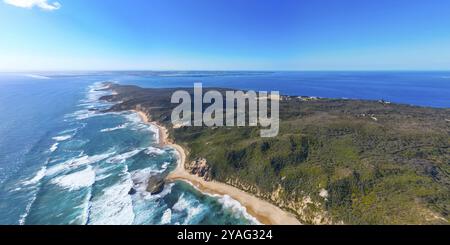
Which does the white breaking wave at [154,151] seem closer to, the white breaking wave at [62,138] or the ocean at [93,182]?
the ocean at [93,182]

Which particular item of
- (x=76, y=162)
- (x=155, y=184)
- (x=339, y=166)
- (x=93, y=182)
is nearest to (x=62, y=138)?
(x=76, y=162)

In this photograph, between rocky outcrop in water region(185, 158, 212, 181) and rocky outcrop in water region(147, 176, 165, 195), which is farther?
rocky outcrop in water region(185, 158, 212, 181)

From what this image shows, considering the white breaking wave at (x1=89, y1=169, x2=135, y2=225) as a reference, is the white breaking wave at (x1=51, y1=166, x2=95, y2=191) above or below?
above

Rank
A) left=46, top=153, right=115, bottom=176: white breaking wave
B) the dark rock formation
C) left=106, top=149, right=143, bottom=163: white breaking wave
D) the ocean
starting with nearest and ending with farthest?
the ocean < the dark rock formation < left=46, top=153, right=115, bottom=176: white breaking wave < left=106, top=149, right=143, bottom=163: white breaking wave

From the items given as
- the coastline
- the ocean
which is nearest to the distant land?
the coastline

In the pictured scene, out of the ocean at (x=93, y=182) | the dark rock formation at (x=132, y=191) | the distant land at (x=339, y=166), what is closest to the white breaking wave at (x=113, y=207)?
the ocean at (x=93, y=182)

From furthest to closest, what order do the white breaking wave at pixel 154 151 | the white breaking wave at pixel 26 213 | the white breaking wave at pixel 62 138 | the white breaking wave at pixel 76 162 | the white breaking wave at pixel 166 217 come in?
1. the white breaking wave at pixel 62 138
2. the white breaking wave at pixel 154 151
3. the white breaking wave at pixel 76 162
4. the white breaking wave at pixel 166 217
5. the white breaking wave at pixel 26 213

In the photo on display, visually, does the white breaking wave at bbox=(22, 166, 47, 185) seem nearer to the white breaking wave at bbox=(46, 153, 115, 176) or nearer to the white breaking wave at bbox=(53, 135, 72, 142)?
the white breaking wave at bbox=(46, 153, 115, 176)
